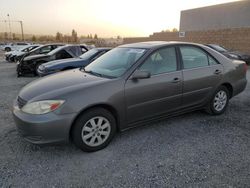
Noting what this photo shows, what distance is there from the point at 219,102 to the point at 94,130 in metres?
2.76

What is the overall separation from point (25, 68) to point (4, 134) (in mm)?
6480

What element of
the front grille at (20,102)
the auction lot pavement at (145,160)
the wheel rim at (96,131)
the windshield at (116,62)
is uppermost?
the windshield at (116,62)

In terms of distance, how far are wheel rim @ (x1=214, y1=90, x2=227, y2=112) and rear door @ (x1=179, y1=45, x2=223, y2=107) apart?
0.30 m

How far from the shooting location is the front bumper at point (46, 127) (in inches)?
106

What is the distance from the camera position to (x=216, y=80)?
4129mm

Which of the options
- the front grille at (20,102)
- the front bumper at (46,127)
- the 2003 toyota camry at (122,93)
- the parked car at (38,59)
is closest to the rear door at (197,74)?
the 2003 toyota camry at (122,93)

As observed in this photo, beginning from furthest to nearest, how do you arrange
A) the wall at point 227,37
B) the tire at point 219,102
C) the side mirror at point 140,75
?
the wall at point 227,37 < the tire at point 219,102 < the side mirror at point 140,75

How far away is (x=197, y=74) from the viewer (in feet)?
12.7

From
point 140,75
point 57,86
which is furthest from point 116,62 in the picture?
point 57,86

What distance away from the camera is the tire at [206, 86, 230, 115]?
4262 mm

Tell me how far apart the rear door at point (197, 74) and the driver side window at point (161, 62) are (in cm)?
21

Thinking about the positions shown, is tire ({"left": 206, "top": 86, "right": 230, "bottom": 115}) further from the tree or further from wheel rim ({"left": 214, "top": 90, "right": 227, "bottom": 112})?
the tree

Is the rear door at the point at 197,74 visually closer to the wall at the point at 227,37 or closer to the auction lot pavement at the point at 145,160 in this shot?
the auction lot pavement at the point at 145,160

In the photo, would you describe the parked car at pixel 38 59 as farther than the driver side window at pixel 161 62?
Yes
